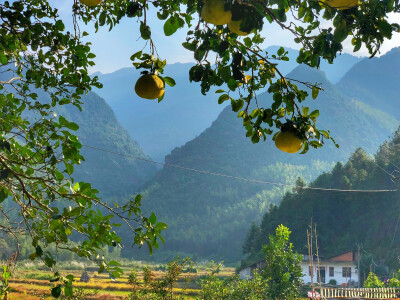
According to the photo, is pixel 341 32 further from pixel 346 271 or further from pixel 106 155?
pixel 106 155

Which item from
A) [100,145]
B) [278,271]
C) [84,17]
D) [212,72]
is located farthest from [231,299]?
[100,145]

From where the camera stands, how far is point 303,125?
5.27 ft

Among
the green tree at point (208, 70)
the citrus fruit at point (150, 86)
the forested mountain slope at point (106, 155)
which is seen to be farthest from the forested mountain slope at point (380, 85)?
the citrus fruit at point (150, 86)

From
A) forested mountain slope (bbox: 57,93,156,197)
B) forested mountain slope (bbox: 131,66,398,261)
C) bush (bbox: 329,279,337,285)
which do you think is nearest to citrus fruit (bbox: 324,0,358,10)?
bush (bbox: 329,279,337,285)

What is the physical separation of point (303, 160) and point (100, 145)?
141 ft

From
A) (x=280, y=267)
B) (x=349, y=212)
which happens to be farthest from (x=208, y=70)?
(x=349, y=212)

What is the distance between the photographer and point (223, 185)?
85.7 metres

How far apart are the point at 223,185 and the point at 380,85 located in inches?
2180

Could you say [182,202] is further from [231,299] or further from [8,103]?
[8,103]

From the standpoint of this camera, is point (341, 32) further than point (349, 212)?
No

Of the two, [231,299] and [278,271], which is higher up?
[278,271]

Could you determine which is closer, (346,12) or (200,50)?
(346,12)

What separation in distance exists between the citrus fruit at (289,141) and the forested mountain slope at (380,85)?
12083cm

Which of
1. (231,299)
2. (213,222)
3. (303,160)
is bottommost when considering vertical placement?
(231,299)
